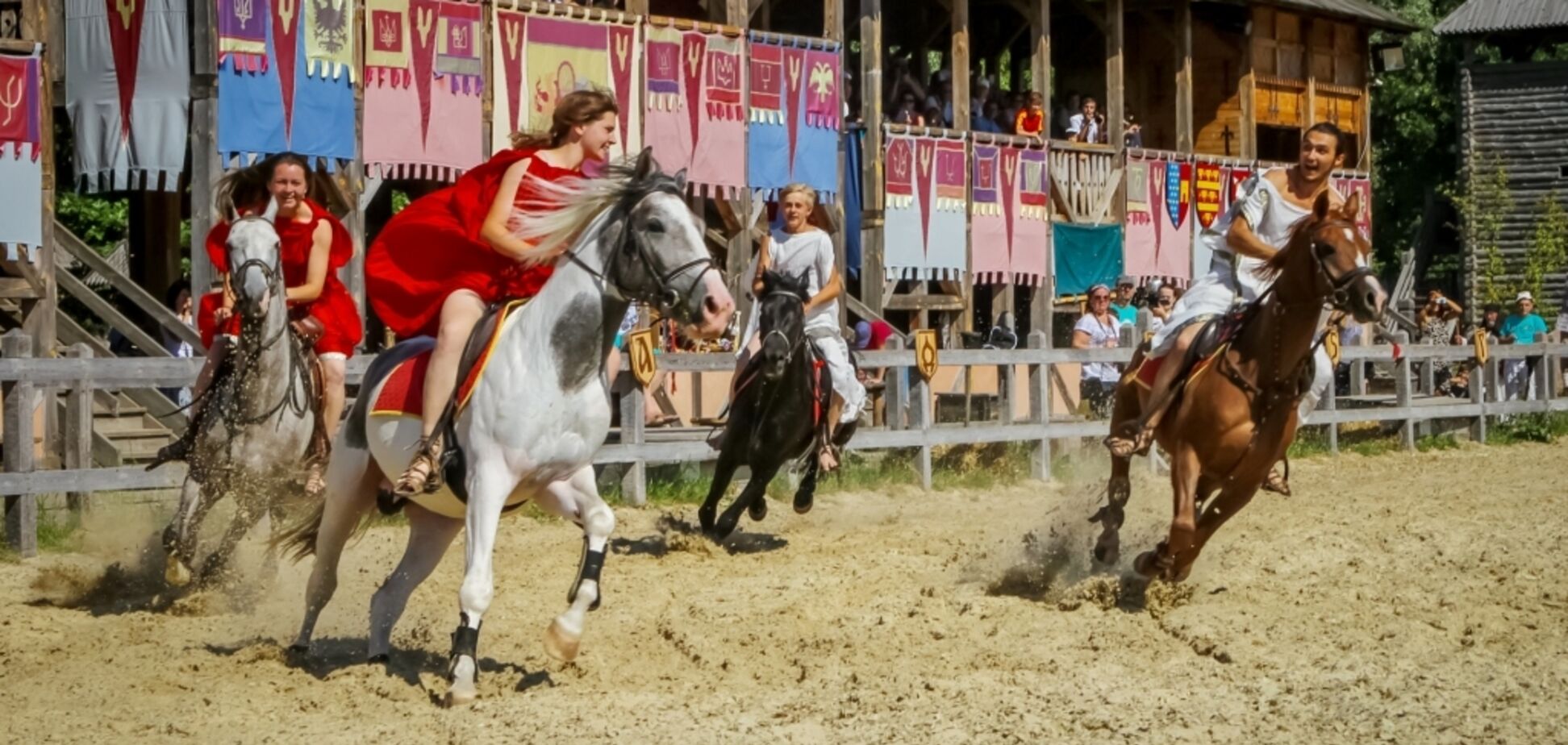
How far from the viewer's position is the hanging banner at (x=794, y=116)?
21.1 metres

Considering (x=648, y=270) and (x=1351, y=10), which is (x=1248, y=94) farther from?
(x=648, y=270)

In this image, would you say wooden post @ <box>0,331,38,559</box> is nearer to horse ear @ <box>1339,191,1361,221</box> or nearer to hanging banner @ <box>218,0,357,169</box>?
hanging banner @ <box>218,0,357,169</box>

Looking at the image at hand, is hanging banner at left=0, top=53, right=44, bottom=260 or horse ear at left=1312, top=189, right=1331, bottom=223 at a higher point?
hanging banner at left=0, top=53, right=44, bottom=260

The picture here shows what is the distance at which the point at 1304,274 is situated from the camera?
9570mm

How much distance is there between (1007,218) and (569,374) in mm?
17943

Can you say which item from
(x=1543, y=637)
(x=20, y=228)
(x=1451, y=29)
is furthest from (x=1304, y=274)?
(x=1451, y=29)

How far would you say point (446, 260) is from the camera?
8203 millimetres

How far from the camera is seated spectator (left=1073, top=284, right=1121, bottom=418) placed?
19.7m

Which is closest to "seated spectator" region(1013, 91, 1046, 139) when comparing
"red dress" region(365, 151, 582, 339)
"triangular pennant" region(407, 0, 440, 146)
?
"triangular pennant" region(407, 0, 440, 146)

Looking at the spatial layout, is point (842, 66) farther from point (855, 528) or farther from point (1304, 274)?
point (1304, 274)

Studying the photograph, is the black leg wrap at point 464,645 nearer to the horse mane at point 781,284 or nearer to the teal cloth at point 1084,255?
the horse mane at point 781,284

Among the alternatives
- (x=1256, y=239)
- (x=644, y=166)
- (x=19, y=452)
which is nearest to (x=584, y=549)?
(x=644, y=166)

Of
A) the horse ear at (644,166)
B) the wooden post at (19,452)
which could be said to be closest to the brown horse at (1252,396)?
the horse ear at (644,166)

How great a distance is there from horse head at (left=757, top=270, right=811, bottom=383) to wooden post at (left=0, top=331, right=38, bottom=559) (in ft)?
13.9
